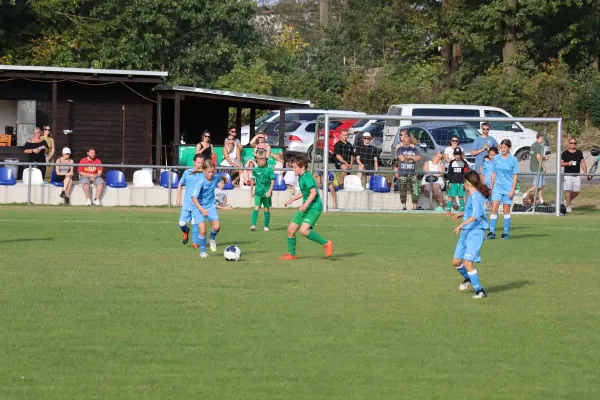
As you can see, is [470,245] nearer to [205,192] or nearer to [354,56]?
[205,192]

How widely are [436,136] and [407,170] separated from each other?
117 inches

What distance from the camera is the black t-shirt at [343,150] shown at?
28.1m

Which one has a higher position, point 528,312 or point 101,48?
point 101,48

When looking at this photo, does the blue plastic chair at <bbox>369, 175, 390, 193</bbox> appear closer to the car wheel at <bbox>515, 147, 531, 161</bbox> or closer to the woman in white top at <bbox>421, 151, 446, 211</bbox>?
the woman in white top at <bbox>421, 151, 446, 211</bbox>

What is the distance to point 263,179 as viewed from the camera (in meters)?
20.9

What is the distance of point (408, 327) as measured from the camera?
1088cm

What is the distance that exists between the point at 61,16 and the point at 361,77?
14.9 meters

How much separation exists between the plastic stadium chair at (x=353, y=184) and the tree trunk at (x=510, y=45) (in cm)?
2842

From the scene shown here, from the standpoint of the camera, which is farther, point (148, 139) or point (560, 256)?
point (148, 139)

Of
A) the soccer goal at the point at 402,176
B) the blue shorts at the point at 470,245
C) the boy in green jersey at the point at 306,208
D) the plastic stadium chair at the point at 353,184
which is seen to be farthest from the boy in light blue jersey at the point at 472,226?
the plastic stadium chair at the point at 353,184

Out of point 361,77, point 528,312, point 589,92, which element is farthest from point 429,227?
point 361,77

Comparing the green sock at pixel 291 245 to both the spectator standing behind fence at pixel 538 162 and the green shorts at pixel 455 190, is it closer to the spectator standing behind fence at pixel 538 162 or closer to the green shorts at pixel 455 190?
the green shorts at pixel 455 190

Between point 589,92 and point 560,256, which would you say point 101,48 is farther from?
point 560,256

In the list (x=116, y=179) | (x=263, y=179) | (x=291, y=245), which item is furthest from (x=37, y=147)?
(x=291, y=245)
